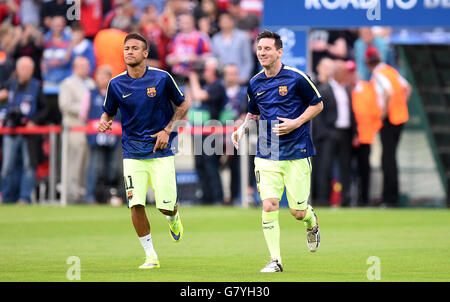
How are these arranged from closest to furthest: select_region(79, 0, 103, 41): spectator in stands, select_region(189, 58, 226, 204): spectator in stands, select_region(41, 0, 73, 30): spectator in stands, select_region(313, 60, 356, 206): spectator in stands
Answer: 1. select_region(313, 60, 356, 206): spectator in stands
2. select_region(189, 58, 226, 204): spectator in stands
3. select_region(79, 0, 103, 41): spectator in stands
4. select_region(41, 0, 73, 30): spectator in stands

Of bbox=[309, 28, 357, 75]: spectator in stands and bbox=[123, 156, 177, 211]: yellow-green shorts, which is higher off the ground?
bbox=[309, 28, 357, 75]: spectator in stands

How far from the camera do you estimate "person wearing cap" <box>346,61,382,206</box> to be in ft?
76.7

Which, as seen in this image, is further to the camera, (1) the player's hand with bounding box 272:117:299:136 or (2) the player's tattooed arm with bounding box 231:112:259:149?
(2) the player's tattooed arm with bounding box 231:112:259:149

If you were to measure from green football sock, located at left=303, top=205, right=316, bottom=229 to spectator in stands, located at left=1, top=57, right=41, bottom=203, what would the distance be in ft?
41.4

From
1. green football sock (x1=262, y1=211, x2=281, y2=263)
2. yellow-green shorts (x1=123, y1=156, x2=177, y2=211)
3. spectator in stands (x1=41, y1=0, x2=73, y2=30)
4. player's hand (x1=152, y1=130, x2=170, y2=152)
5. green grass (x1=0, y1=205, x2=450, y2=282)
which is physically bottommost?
green grass (x1=0, y1=205, x2=450, y2=282)

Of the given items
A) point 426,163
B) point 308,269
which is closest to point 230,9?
point 426,163

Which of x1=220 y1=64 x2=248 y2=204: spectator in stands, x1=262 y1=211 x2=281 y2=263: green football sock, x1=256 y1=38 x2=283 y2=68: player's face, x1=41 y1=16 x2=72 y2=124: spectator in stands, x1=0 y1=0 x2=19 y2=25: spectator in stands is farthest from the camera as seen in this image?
x1=0 y1=0 x2=19 y2=25: spectator in stands

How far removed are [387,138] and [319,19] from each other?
3.45 metres

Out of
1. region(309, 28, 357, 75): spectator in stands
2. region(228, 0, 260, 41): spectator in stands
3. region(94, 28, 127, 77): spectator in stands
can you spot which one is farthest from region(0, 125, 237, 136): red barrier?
region(309, 28, 357, 75): spectator in stands

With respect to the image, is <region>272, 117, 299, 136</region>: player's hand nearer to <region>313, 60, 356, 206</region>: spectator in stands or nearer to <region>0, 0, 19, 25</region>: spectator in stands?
<region>313, 60, 356, 206</region>: spectator in stands

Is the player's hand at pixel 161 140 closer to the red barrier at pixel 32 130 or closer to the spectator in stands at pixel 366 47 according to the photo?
the red barrier at pixel 32 130

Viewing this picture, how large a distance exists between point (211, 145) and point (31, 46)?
20.6ft

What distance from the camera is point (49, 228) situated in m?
17.7
